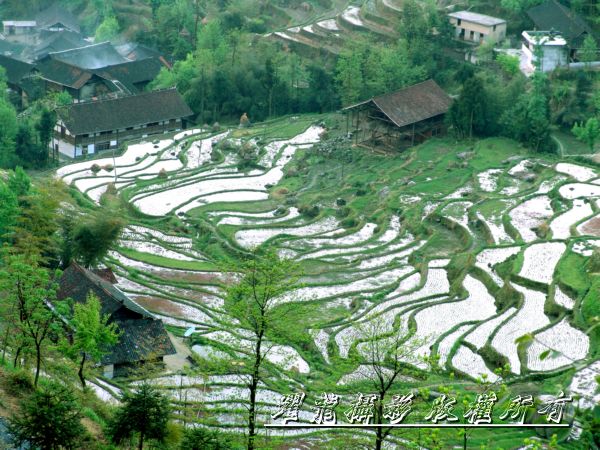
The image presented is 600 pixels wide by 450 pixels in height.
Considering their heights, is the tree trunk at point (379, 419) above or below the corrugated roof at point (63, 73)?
above

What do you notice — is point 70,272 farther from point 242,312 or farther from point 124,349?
point 242,312

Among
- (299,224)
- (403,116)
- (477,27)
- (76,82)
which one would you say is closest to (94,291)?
(299,224)

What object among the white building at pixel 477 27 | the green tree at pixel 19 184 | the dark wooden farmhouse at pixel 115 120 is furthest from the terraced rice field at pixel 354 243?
the white building at pixel 477 27

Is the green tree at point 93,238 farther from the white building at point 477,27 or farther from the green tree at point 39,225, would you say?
the white building at point 477,27

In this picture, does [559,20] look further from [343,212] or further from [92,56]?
[92,56]

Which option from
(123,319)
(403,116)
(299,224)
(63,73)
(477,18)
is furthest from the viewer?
(63,73)

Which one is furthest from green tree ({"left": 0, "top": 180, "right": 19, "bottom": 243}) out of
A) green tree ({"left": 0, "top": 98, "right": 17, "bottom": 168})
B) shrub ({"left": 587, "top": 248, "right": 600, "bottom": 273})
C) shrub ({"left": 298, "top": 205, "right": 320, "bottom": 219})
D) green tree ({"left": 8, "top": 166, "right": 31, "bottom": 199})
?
shrub ({"left": 587, "top": 248, "right": 600, "bottom": 273})

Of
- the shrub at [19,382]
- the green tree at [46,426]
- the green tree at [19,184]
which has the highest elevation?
the green tree at [46,426]
